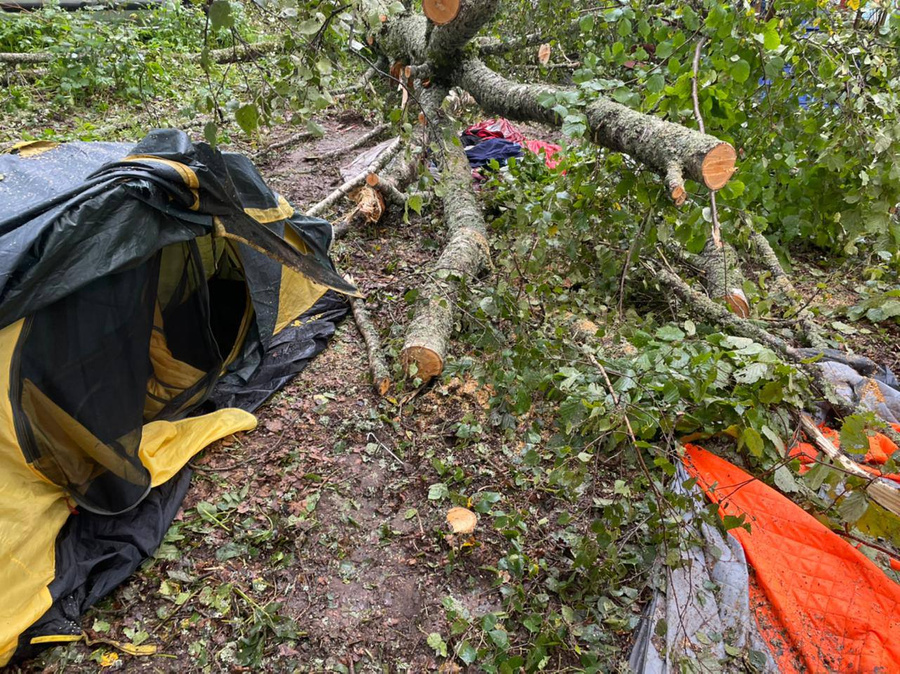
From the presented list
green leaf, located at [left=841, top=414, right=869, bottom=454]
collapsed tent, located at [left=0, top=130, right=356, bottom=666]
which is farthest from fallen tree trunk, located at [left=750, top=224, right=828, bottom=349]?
collapsed tent, located at [left=0, top=130, right=356, bottom=666]

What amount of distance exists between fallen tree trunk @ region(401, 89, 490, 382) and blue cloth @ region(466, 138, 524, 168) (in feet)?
2.87

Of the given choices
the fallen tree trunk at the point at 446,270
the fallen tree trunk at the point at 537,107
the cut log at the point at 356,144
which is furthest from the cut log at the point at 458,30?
the cut log at the point at 356,144

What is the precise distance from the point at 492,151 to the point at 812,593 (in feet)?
15.1

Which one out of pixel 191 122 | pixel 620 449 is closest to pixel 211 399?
pixel 620 449

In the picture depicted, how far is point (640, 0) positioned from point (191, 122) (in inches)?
177

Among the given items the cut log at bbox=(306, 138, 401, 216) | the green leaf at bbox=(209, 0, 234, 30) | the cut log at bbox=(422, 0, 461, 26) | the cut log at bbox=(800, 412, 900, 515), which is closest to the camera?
the green leaf at bbox=(209, 0, 234, 30)

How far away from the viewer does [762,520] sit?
202cm

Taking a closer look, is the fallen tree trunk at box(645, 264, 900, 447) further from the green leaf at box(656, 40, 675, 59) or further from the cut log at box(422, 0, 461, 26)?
the cut log at box(422, 0, 461, 26)

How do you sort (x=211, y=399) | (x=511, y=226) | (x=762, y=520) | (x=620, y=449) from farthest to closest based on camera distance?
(x=511, y=226) → (x=211, y=399) → (x=620, y=449) → (x=762, y=520)

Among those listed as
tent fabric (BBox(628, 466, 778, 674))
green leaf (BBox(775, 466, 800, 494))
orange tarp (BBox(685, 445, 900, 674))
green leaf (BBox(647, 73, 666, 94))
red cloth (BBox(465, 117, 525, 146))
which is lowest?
tent fabric (BBox(628, 466, 778, 674))

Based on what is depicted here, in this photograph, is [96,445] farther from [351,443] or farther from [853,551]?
[853,551]

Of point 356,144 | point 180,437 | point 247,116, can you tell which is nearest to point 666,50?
point 247,116

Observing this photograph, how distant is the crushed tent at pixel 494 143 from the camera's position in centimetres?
515

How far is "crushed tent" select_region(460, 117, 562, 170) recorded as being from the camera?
5148mm
